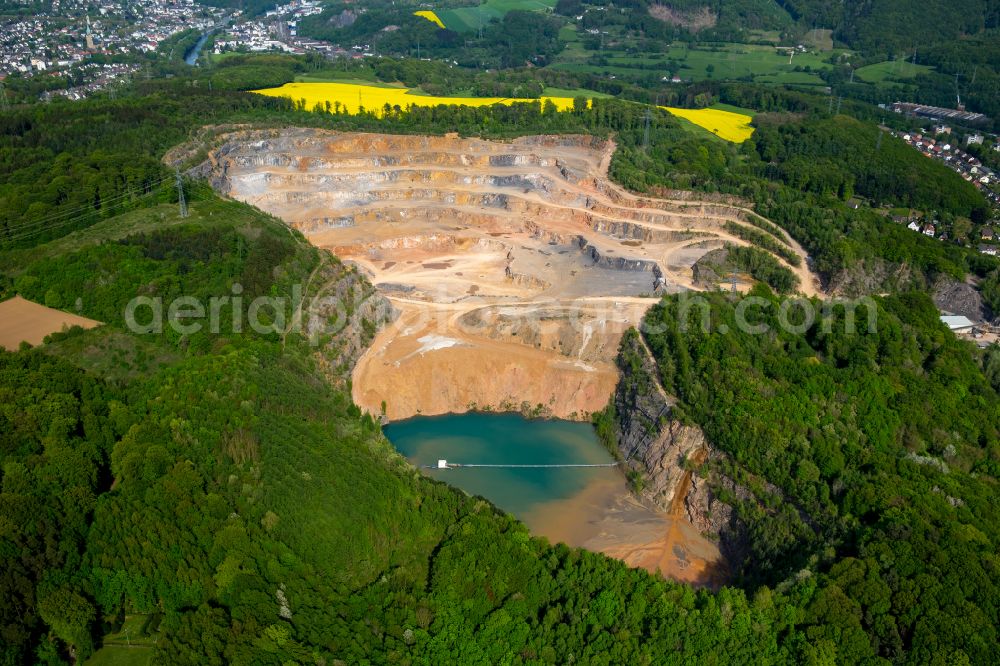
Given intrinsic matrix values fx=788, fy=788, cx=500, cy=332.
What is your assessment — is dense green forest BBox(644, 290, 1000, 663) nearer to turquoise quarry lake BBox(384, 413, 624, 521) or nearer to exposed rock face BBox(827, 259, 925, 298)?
turquoise quarry lake BBox(384, 413, 624, 521)

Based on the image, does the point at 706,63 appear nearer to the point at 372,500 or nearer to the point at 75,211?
the point at 75,211

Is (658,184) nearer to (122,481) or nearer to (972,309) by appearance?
(972,309)

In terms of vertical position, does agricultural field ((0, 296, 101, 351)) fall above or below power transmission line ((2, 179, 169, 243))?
below

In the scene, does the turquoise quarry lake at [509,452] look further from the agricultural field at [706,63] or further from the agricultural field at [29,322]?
the agricultural field at [706,63]

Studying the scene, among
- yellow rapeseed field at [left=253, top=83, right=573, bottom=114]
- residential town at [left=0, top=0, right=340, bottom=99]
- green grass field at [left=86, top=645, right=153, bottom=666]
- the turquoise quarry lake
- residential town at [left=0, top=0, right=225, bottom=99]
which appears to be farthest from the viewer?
residential town at [left=0, top=0, right=225, bottom=99]

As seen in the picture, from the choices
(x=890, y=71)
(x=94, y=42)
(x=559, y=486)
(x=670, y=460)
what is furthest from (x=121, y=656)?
(x=94, y=42)

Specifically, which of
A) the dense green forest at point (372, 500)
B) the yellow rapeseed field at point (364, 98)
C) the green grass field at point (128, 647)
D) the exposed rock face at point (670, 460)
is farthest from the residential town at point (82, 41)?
A: the green grass field at point (128, 647)

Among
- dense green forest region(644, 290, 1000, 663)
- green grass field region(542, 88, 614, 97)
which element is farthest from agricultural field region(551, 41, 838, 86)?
dense green forest region(644, 290, 1000, 663)
